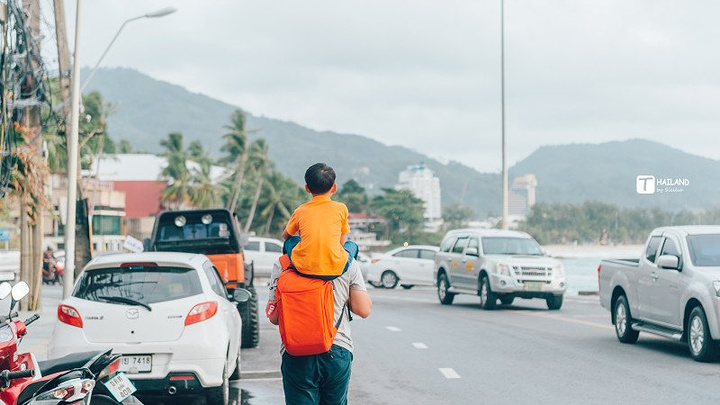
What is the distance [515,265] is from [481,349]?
847 cm

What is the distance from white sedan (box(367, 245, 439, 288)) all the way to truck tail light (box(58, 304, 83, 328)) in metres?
28.0

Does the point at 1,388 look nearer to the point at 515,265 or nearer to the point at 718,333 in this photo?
the point at 718,333

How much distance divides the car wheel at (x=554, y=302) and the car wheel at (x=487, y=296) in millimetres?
1301

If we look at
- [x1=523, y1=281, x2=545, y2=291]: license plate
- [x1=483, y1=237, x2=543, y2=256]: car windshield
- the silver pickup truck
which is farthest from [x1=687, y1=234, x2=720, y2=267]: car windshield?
[x1=483, y1=237, x2=543, y2=256]: car windshield

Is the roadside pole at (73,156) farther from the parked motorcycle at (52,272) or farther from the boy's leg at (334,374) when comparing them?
the parked motorcycle at (52,272)

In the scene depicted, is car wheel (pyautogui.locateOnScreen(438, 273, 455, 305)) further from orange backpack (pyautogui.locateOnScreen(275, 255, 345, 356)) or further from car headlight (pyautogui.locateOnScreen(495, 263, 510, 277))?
orange backpack (pyautogui.locateOnScreen(275, 255, 345, 356))

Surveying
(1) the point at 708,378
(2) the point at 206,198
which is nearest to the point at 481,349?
(1) the point at 708,378

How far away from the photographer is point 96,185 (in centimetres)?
8094

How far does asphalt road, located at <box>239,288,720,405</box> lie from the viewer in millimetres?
11023

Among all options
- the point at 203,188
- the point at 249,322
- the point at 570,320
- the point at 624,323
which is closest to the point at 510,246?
the point at 570,320

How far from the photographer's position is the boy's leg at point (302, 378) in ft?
19.3

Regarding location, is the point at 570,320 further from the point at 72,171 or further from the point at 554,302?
the point at 72,171

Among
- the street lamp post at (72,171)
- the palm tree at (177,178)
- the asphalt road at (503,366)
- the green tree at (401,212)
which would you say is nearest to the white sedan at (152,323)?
the asphalt road at (503,366)

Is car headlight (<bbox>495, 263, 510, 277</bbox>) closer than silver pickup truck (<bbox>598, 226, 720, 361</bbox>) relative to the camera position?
No
